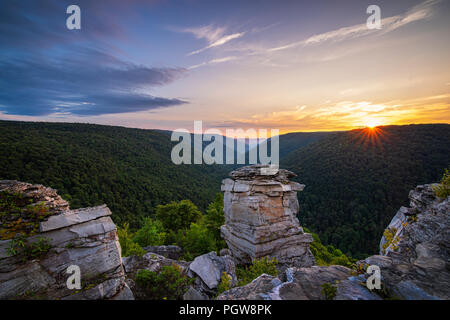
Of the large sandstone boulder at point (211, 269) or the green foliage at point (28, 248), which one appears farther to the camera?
the large sandstone boulder at point (211, 269)

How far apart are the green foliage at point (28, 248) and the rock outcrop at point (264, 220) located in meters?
9.65

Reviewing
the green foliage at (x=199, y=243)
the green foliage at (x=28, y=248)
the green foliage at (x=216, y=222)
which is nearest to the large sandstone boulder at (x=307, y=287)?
the green foliage at (x=28, y=248)

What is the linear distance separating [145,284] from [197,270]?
223 centimetres

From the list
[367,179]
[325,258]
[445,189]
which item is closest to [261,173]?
[445,189]

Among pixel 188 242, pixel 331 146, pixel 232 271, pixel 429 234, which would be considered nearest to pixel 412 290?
pixel 429 234

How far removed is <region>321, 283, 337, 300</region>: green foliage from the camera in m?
3.64

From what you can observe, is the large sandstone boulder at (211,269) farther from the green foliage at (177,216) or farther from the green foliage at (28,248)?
the green foliage at (177,216)

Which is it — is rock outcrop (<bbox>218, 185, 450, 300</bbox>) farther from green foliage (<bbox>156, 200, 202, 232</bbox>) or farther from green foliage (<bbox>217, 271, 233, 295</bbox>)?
green foliage (<bbox>156, 200, 202, 232</bbox>)

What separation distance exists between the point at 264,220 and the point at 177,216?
16.7 meters

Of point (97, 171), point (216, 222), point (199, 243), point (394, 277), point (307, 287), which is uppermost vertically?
point (394, 277)

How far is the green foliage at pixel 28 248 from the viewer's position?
477 centimetres

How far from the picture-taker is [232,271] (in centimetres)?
846

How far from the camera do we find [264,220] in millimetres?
11812

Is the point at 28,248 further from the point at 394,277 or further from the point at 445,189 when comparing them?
the point at 445,189
